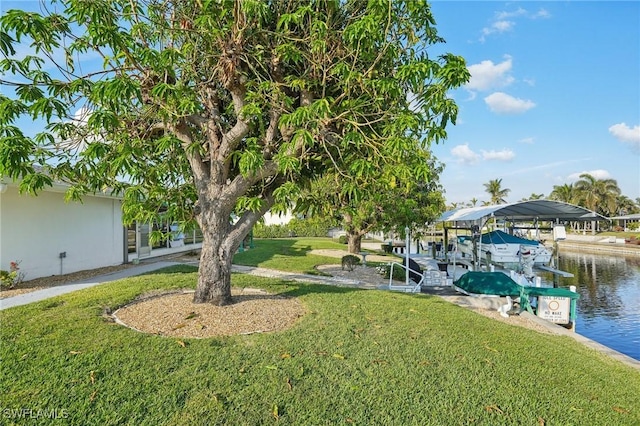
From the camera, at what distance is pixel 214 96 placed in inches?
263

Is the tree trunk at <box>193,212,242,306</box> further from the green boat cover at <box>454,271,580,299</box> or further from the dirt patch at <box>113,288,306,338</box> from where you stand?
the green boat cover at <box>454,271,580,299</box>

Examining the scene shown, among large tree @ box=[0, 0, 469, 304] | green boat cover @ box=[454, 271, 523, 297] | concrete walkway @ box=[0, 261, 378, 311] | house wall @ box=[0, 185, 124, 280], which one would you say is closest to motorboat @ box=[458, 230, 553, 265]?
green boat cover @ box=[454, 271, 523, 297]

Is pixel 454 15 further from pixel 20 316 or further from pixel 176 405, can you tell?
pixel 20 316

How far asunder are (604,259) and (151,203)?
34.0m

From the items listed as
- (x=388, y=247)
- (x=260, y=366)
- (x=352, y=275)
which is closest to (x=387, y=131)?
(x=260, y=366)

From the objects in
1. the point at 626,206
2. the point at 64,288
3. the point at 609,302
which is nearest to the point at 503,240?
the point at 609,302

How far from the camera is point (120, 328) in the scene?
17.3 ft

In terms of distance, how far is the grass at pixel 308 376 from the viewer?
132 inches

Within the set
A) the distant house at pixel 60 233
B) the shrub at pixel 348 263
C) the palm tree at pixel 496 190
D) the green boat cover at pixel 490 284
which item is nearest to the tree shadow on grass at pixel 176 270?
the distant house at pixel 60 233

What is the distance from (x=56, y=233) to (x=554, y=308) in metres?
13.9

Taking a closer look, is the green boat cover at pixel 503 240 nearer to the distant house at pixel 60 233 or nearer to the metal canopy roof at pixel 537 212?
the metal canopy roof at pixel 537 212

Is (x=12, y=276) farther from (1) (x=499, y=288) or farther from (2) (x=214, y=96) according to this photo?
(1) (x=499, y=288)

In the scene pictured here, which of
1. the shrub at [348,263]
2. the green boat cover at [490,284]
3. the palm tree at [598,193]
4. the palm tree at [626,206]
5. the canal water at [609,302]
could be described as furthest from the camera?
the palm tree at [626,206]

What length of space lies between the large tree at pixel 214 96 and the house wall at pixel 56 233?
461cm
